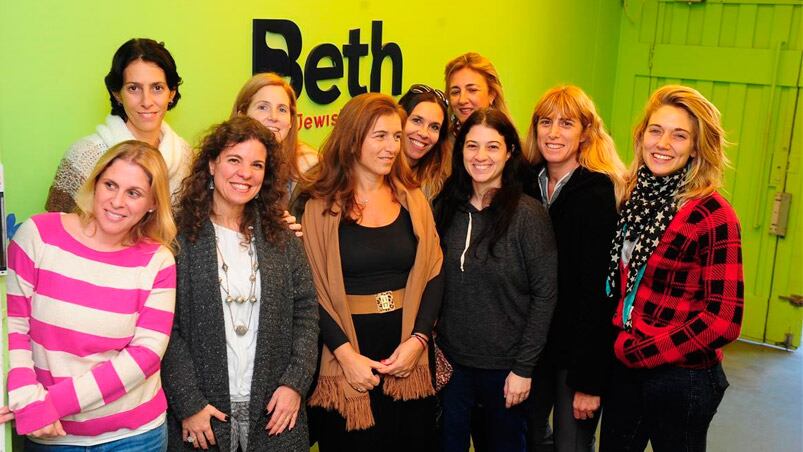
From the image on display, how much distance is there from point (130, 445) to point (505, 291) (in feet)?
4.18

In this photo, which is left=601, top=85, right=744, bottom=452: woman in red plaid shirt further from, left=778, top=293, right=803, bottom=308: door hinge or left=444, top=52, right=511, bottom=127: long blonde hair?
left=778, top=293, right=803, bottom=308: door hinge

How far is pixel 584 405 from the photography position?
2.86 meters

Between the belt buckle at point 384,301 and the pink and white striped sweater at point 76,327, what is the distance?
2.65ft

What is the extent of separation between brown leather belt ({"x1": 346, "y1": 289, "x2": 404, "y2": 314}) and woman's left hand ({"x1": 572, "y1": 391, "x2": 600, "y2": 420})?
0.68 m

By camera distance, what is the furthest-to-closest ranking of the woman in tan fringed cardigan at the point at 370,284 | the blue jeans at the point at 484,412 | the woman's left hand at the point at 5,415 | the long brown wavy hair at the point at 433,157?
the long brown wavy hair at the point at 433,157
the blue jeans at the point at 484,412
the woman in tan fringed cardigan at the point at 370,284
the woman's left hand at the point at 5,415

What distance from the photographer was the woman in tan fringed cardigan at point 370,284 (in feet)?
9.02

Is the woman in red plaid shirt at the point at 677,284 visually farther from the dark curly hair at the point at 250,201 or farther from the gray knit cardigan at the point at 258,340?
the dark curly hair at the point at 250,201

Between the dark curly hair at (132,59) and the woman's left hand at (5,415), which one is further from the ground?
the dark curly hair at (132,59)

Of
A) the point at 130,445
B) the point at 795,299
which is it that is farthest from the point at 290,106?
the point at 795,299

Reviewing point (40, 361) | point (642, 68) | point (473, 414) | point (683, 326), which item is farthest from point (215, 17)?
point (642, 68)

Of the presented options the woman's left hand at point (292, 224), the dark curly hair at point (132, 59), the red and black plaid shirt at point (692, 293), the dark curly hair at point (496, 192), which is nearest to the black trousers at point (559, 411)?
the red and black plaid shirt at point (692, 293)

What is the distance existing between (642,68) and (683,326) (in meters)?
3.89

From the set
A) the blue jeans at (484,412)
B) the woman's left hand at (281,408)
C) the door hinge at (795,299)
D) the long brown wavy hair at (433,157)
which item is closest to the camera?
the woman's left hand at (281,408)

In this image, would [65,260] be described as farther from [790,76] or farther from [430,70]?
[790,76]
